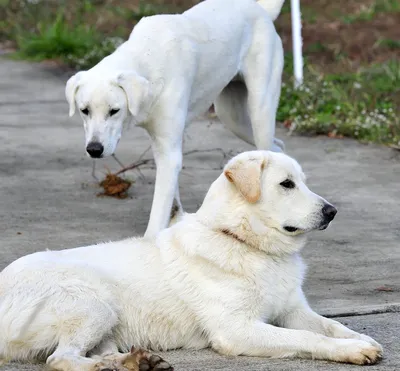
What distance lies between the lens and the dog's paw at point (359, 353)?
4457mm

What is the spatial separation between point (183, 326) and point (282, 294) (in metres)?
0.47

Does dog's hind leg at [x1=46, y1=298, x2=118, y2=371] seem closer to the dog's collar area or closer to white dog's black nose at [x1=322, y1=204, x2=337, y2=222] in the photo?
the dog's collar area

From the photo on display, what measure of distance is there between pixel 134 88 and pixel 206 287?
2.05 metres

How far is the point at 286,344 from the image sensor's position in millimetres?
4531

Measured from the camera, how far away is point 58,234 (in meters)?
6.95

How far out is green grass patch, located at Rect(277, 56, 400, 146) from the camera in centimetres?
996

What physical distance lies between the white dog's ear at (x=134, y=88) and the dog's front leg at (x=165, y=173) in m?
0.36

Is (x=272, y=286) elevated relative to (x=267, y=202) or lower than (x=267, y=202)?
lower

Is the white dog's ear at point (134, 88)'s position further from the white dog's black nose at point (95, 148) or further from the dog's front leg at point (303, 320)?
the dog's front leg at point (303, 320)

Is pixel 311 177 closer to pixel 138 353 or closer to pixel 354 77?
pixel 354 77

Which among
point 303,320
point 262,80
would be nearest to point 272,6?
point 262,80

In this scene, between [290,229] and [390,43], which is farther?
[390,43]

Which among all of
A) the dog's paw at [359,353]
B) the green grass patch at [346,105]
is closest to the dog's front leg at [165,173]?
the dog's paw at [359,353]

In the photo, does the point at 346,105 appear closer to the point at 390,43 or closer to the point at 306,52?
the point at 306,52
